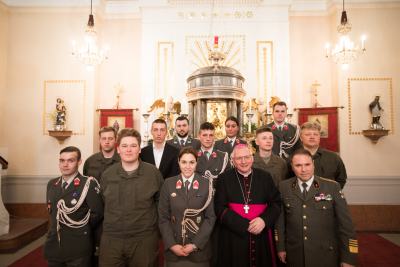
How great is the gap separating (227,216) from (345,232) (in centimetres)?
106

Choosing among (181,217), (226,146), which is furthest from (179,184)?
(226,146)

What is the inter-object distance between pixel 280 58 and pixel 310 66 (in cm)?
96

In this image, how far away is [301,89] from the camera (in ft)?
21.7

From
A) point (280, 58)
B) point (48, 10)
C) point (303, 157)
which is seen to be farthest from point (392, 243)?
point (48, 10)

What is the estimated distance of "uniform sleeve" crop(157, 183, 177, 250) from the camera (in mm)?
2016

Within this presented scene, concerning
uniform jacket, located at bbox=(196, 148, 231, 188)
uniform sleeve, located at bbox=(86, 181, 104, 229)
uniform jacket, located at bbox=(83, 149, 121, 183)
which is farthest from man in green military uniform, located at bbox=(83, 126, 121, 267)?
uniform jacket, located at bbox=(196, 148, 231, 188)

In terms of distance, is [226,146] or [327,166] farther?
[226,146]

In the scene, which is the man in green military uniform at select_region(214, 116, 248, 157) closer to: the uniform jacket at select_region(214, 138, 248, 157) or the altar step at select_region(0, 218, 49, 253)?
the uniform jacket at select_region(214, 138, 248, 157)

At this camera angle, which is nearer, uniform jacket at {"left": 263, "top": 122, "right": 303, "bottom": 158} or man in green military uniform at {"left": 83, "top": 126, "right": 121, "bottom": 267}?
man in green military uniform at {"left": 83, "top": 126, "right": 121, "bottom": 267}

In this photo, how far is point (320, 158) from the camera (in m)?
2.76

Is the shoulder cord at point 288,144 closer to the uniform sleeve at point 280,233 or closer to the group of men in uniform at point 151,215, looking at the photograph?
the group of men in uniform at point 151,215

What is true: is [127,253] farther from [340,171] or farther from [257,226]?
[340,171]

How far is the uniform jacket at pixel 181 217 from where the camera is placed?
6.66ft

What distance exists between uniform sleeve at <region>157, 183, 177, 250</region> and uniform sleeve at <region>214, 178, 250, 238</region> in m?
0.45
